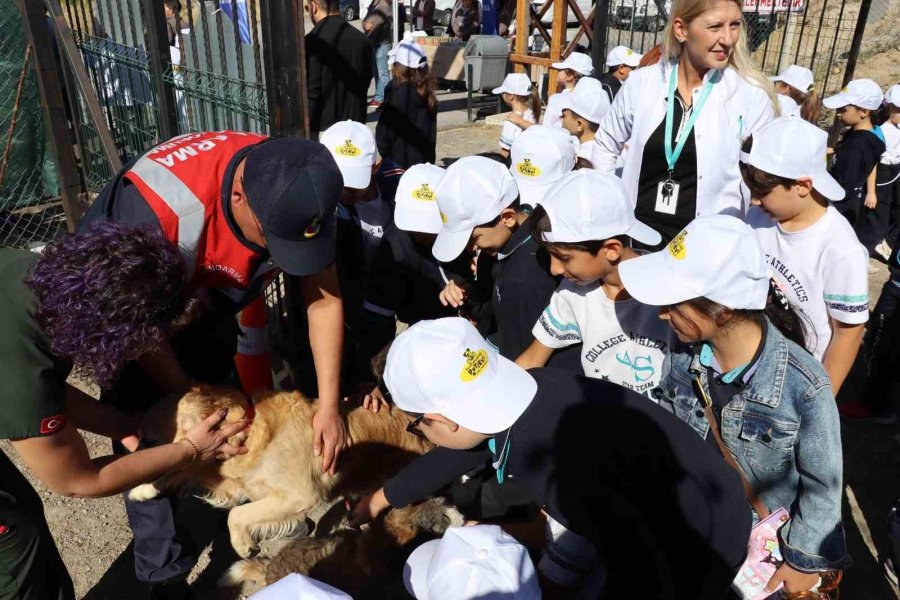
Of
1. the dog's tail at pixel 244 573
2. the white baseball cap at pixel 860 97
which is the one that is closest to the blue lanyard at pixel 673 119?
the dog's tail at pixel 244 573

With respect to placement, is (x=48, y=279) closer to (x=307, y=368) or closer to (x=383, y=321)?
(x=383, y=321)

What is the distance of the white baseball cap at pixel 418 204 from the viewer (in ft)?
11.2

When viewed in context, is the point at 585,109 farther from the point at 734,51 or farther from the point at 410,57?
the point at 734,51

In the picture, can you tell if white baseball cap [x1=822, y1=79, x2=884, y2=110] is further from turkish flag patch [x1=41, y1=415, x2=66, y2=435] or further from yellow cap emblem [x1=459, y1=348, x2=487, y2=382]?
turkish flag patch [x1=41, y1=415, x2=66, y2=435]

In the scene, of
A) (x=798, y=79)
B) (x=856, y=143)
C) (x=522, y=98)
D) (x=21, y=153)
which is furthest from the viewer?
(x=522, y=98)

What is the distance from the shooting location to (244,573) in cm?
313

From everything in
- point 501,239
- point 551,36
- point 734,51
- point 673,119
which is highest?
point 734,51

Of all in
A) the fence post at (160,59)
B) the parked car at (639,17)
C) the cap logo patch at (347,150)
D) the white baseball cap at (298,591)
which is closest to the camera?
the white baseball cap at (298,591)

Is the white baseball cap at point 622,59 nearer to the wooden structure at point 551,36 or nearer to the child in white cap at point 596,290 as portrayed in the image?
the wooden structure at point 551,36

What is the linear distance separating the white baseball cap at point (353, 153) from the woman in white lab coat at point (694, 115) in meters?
1.39

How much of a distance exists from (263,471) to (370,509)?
0.51 metres

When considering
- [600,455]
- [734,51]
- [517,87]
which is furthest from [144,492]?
[517,87]

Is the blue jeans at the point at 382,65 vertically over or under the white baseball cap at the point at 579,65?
under

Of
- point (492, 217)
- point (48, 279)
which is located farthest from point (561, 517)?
point (48, 279)
